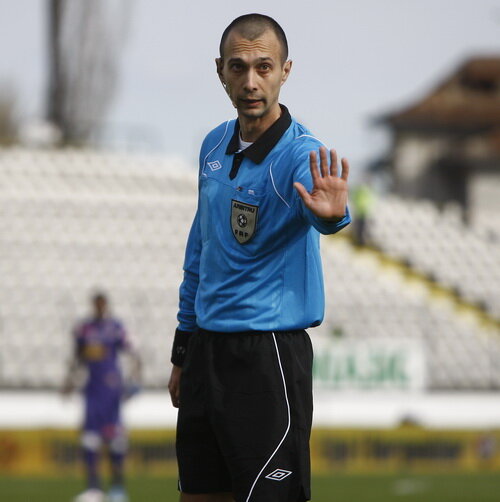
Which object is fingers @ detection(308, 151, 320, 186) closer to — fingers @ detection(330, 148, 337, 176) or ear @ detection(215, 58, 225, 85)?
fingers @ detection(330, 148, 337, 176)

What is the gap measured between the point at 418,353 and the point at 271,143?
16.0 meters

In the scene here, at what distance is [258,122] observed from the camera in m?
3.76

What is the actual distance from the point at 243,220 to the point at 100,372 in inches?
333

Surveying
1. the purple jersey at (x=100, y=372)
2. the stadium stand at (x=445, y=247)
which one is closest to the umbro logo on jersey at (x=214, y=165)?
the purple jersey at (x=100, y=372)

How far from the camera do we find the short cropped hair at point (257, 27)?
3.62 m

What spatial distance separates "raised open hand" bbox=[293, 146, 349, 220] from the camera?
11.0ft

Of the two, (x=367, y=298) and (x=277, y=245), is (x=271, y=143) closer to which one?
(x=277, y=245)

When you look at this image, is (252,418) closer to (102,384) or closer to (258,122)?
(258,122)

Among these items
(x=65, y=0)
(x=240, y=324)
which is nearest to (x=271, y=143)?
(x=240, y=324)

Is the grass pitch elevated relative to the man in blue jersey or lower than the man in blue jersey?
lower

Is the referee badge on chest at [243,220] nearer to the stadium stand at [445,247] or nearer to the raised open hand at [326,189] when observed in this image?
the raised open hand at [326,189]

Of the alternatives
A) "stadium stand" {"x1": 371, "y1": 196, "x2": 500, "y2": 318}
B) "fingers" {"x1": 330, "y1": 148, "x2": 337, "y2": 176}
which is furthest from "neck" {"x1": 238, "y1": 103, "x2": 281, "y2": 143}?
"stadium stand" {"x1": 371, "y1": 196, "x2": 500, "y2": 318}

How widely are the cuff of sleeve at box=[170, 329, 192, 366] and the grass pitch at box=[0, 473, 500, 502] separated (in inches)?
283

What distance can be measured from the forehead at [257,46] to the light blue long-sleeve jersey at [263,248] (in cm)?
26
